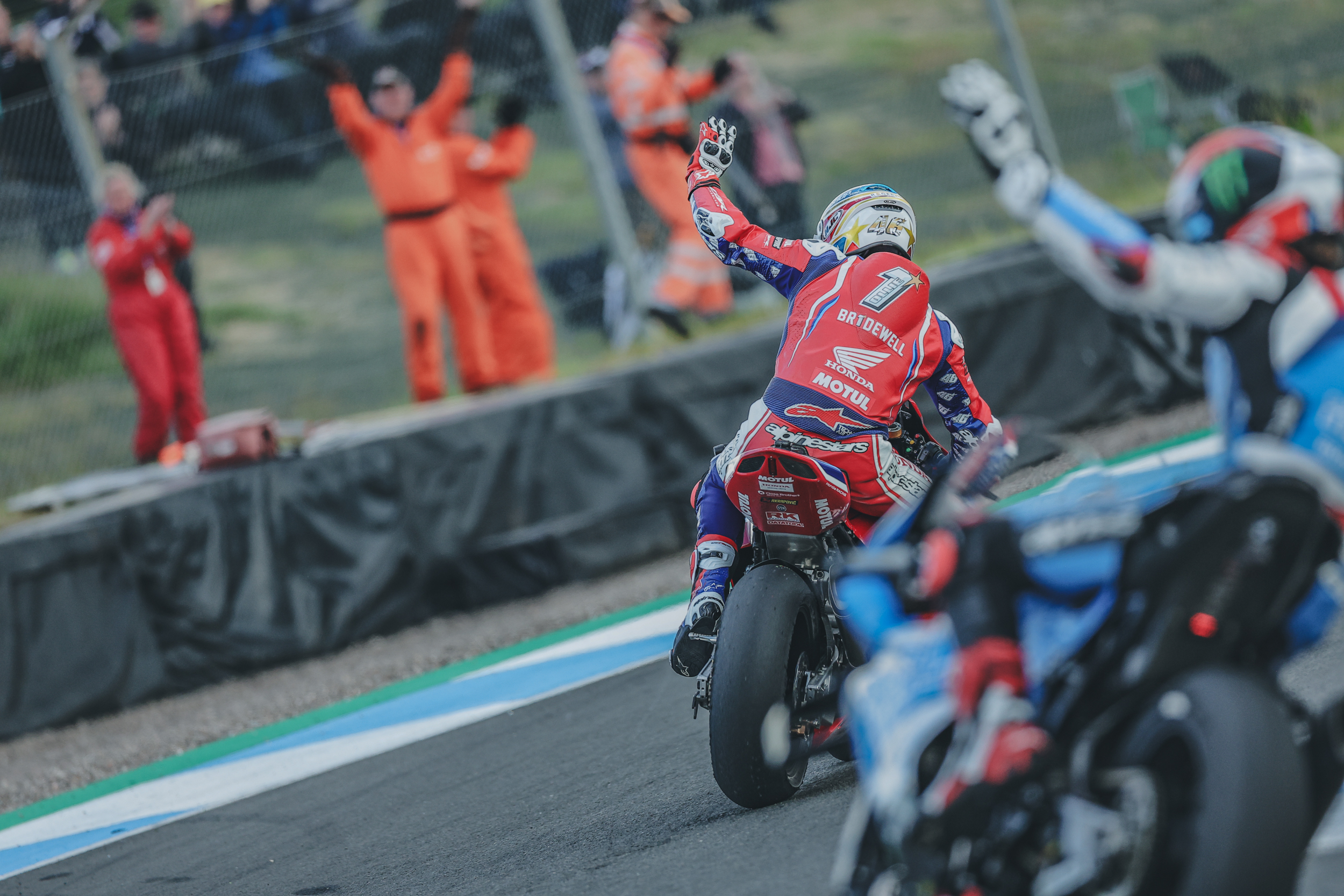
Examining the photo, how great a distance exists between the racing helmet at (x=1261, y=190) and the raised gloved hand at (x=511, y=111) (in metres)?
8.34

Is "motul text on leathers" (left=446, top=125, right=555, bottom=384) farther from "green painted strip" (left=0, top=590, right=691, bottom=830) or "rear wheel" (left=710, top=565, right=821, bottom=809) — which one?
"rear wheel" (left=710, top=565, right=821, bottom=809)

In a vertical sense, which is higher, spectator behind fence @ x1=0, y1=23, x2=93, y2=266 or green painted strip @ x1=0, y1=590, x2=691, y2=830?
spectator behind fence @ x1=0, y1=23, x2=93, y2=266

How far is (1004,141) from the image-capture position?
3.08 meters

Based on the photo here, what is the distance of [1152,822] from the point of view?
2619mm

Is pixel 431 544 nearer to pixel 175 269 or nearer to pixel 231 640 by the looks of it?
pixel 231 640

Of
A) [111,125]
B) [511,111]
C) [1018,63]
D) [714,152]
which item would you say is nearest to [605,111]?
[511,111]

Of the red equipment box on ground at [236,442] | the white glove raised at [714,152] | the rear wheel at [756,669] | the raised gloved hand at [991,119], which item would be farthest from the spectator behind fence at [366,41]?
the raised gloved hand at [991,119]

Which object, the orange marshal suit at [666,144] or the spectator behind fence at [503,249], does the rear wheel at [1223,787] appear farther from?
the spectator behind fence at [503,249]

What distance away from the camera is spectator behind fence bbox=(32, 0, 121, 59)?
10039 mm

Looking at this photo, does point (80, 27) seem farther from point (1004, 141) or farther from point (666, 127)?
point (1004, 141)

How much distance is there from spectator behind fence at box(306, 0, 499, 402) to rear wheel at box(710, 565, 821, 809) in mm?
6881

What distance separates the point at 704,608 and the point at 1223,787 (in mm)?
2228

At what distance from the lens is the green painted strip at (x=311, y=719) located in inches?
267

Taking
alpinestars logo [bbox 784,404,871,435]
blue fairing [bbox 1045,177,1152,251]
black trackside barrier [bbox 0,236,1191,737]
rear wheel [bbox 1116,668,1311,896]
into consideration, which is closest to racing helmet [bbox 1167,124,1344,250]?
blue fairing [bbox 1045,177,1152,251]
